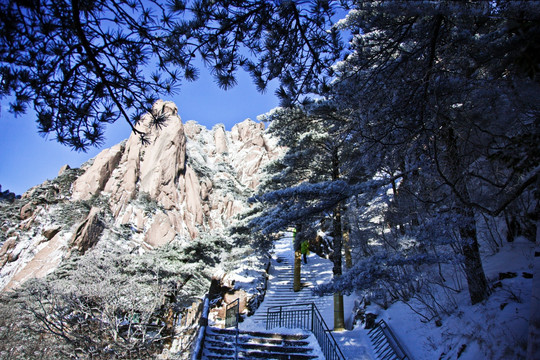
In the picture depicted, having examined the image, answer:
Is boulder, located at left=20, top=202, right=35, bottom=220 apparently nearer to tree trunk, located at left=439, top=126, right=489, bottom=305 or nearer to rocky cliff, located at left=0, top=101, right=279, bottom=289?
rocky cliff, located at left=0, top=101, right=279, bottom=289

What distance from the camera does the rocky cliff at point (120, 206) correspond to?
22266 mm

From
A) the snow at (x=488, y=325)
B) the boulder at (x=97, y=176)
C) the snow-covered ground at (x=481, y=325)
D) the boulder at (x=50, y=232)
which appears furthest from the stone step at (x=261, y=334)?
the boulder at (x=97, y=176)

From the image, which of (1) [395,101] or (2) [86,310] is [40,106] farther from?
(2) [86,310]

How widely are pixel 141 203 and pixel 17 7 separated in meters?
29.6

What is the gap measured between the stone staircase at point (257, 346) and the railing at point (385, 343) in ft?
5.94

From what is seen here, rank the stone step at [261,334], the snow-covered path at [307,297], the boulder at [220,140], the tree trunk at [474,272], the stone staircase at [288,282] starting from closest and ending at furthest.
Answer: the tree trunk at [474,272] < the stone step at [261,334] < the snow-covered path at [307,297] < the stone staircase at [288,282] < the boulder at [220,140]

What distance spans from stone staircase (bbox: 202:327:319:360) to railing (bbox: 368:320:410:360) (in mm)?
1812

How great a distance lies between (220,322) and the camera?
44.0 ft

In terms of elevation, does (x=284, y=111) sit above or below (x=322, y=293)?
above

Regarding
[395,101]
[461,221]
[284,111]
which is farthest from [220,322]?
[395,101]

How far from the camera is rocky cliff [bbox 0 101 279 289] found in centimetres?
2227

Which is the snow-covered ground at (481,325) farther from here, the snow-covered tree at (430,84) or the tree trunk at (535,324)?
the snow-covered tree at (430,84)

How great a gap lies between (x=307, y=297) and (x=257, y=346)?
6796 mm

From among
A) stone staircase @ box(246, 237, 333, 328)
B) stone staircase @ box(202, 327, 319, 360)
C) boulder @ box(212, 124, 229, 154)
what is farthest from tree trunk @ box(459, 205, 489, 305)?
boulder @ box(212, 124, 229, 154)
